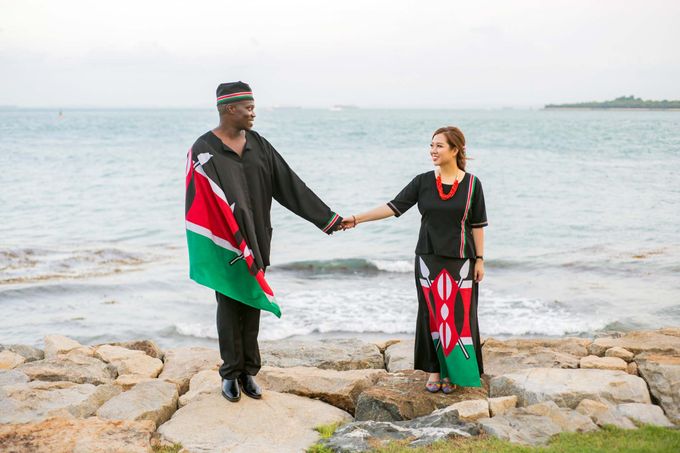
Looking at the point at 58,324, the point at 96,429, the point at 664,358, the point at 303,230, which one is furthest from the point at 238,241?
the point at 303,230

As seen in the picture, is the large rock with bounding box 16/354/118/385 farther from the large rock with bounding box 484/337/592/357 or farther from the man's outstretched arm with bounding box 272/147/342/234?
the large rock with bounding box 484/337/592/357

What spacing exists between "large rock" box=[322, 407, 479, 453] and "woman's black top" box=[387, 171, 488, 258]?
1179mm

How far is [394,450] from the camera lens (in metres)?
4.36

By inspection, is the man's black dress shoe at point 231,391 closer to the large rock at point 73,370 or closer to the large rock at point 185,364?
the large rock at point 185,364

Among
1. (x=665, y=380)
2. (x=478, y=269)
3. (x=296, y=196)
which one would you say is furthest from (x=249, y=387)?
(x=665, y=380)

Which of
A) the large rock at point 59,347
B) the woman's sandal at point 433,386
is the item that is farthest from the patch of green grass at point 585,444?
the large rock at point 59,347

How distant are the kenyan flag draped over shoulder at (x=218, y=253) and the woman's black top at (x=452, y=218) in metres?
1.33

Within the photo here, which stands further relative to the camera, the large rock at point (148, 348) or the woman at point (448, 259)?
the large rock at point (148, 348)

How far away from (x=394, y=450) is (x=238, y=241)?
1730 mm

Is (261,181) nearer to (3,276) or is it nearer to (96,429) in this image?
(96,429)

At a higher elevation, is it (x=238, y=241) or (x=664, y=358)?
(x=238, y=241)

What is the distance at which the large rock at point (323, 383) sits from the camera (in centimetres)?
558

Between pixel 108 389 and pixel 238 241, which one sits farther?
pixel 108 389

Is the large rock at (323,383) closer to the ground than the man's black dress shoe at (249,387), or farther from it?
closer to the ground
